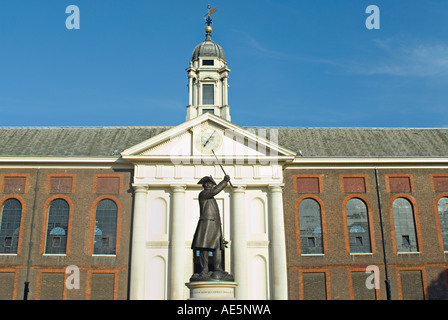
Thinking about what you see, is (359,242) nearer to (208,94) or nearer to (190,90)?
(208,94)

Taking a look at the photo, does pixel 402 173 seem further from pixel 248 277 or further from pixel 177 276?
pixel 177 276

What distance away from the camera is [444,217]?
1259 inches

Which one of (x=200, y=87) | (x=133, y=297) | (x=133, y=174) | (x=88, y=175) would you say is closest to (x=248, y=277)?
(x=133, y=297)

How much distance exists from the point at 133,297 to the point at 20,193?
10950 millimetres

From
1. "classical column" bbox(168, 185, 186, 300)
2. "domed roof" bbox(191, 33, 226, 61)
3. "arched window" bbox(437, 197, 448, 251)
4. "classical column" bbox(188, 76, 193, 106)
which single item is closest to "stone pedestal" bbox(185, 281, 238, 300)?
"classical column" bbox(168, 185, 186, 300)

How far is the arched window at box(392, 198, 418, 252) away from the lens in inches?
1227

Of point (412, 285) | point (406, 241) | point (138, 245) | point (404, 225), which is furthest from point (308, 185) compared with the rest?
point (138, 245)

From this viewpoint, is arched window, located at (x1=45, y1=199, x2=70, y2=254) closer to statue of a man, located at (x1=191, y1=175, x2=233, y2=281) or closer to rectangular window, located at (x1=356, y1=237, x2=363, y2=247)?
statue of a man, located at (x1=191, y1=175, x2=233, y2=281)

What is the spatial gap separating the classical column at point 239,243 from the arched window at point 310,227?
13.7ft

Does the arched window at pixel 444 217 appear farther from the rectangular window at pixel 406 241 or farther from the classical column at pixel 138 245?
the classical column at pixel 138 245

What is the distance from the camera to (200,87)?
3772 centimetres

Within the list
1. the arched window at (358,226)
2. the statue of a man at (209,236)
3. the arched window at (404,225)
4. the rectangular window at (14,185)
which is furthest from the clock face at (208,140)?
the statue of a man at (209,236)

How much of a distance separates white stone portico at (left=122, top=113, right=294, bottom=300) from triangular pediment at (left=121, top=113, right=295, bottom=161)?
0.23 ft

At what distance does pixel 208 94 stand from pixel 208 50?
450cm
